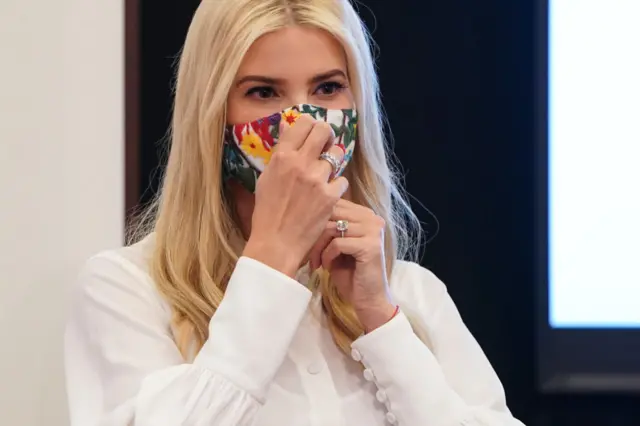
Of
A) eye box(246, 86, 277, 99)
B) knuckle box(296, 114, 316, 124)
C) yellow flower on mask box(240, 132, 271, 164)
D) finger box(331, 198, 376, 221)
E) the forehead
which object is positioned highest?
the forehead

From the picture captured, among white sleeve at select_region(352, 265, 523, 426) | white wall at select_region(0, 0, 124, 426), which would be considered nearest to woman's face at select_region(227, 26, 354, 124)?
white sleeve at select_region(352, 265, 523, 426)

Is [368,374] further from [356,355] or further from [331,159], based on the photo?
[331,159]

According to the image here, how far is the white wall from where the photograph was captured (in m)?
→ 1.63

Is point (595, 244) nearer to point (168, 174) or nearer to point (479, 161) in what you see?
point (479, 161)

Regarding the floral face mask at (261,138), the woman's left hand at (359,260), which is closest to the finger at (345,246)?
the woman's left hand at (359,260)

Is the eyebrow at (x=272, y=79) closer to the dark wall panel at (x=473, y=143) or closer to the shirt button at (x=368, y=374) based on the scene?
the shirt button at (x=368, y=374)

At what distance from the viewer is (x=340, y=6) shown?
130 centimetres

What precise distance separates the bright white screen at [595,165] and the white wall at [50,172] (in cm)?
98

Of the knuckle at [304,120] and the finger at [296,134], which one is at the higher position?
the knuckle at [304,120]

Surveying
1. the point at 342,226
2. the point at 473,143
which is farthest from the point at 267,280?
the point at 473,143

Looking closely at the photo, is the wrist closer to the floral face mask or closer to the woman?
the woman

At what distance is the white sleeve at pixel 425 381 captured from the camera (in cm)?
115

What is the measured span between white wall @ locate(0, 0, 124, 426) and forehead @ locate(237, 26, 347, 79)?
2.06 feet

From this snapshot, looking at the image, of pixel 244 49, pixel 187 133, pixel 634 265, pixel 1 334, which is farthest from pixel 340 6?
pixel 634 265
